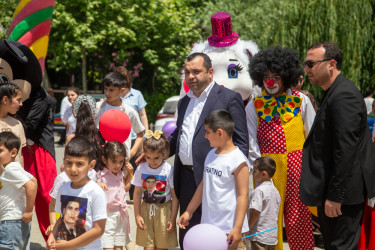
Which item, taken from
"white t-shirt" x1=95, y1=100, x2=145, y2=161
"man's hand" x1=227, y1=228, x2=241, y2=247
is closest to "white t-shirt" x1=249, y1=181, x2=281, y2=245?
"man's hand" x1=227, y1=228, x2=241, y2=247

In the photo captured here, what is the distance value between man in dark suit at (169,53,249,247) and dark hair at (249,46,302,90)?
78 centimetres

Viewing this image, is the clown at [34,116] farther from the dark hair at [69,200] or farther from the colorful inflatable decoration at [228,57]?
the dark hair at [69,200]

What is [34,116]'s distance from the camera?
5.48 metres

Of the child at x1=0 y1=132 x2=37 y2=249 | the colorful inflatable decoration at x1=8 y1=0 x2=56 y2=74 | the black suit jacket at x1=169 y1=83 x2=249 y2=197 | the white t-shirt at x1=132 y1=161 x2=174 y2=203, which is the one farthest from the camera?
the colorful inflatable decoration at x1=8 y1=0 x2=56 y2=74

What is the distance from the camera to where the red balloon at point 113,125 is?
5254 mm

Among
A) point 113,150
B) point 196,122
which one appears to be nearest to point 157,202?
point 113,150

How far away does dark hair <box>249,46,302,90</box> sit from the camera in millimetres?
5031

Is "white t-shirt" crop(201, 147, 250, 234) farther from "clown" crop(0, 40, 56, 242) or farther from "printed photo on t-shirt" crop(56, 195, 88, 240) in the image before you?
"clown" crop(0, 40, 56, 242)

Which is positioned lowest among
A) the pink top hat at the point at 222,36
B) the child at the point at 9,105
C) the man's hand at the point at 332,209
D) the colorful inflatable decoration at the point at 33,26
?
the man's hand at the point at 332,209

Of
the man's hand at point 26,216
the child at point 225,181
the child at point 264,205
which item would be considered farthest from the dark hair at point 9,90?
the child at point 264,205

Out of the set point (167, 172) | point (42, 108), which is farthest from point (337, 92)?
point (42, 108)

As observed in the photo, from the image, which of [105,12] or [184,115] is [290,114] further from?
[105,12]

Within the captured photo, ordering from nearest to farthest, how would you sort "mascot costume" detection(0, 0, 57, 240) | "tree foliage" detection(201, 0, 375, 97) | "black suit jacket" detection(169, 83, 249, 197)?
"black suit jacket" detection(169, 83, 249, 197), "mascot costume" detection(0, 0, 57, 240), "tree foliage" detection(201, 0, 375, 97)

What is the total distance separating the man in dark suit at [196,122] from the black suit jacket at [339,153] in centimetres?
63
